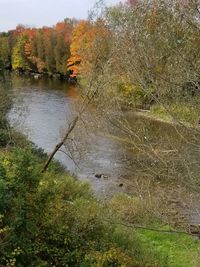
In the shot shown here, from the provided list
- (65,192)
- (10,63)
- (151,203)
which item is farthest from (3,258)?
(10,63)

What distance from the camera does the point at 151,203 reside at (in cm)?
659

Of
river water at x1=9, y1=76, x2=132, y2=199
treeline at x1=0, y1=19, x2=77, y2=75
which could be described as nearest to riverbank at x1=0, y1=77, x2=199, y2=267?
river water at x1=9, y1=76, x2=132, y2=199

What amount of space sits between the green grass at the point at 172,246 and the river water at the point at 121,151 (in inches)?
32.8

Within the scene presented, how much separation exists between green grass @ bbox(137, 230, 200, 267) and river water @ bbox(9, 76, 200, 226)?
83 centimetres

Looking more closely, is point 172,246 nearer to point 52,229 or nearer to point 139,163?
point 139,163

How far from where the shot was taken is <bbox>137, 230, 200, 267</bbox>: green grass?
10.3 metres

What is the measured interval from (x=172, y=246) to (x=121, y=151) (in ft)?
34.7

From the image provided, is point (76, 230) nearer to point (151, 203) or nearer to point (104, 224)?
point (104, 224)

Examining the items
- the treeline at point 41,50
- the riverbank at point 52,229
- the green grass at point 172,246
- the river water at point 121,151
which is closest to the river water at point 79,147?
the river water at point 121,151

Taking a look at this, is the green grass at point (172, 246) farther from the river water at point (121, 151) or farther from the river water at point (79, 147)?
the river water at point (79, 147)

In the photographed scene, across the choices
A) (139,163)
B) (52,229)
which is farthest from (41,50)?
(52,229)

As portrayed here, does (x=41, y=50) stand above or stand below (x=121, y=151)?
above

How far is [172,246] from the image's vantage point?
451 inches

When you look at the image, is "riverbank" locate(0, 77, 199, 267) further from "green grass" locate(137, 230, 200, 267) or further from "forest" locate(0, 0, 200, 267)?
"green grass" locate(137, 230, 200, 267)
